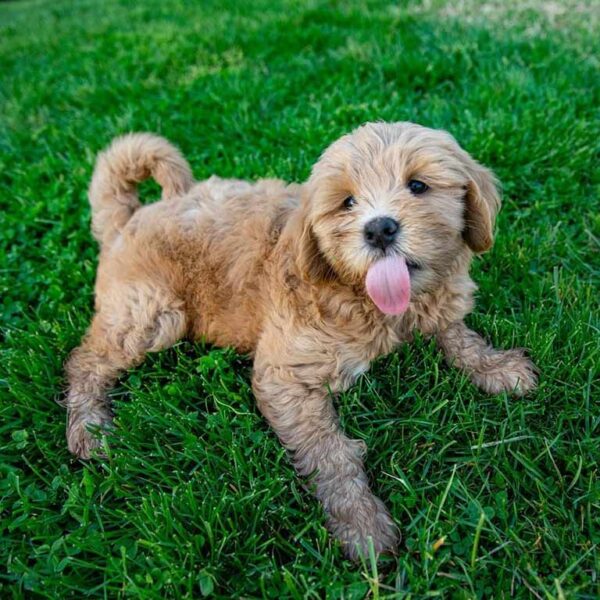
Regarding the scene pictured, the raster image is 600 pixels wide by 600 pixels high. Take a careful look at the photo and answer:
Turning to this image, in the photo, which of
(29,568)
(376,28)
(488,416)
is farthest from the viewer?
(376,28)

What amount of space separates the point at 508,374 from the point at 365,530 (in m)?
1.03

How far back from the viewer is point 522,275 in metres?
3.34

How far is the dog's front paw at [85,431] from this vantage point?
108 inches

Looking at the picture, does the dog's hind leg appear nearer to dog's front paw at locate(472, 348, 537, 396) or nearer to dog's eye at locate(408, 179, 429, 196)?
dog's eye at locate(408, 179, 429, 196)

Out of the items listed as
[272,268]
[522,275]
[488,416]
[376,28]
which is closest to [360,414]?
[488,416]

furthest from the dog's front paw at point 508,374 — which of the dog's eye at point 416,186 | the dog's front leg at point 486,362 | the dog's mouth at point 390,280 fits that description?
the dog's eye at point 416,186

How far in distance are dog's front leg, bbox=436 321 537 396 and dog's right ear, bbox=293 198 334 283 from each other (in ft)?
2.46

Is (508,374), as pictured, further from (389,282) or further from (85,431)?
(85,431)

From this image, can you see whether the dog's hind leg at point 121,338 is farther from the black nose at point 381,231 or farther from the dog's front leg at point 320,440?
the black nose at point 381,231

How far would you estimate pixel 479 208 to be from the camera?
2500mm

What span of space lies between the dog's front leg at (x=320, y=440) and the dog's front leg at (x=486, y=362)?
2.19 ft

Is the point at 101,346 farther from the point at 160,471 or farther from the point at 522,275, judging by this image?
the point at 522,275

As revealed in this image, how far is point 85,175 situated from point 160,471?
303 centimetres

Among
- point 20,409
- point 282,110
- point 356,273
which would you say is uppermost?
point 356,273
